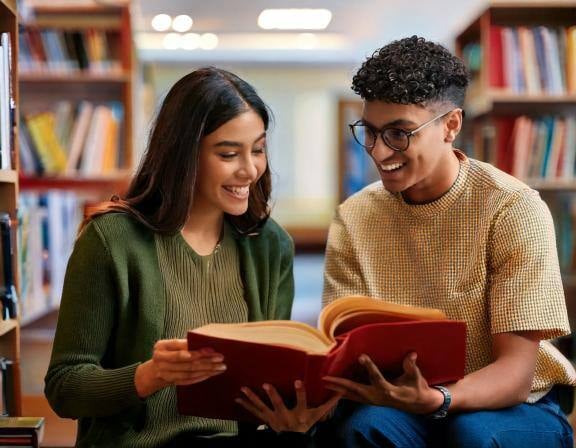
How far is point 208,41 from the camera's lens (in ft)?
25.5

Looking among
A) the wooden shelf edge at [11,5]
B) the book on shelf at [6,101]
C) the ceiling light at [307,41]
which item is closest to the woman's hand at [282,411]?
the book on shelf at [6,101]

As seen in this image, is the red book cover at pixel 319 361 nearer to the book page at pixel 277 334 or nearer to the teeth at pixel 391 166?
the book page at pixel 277 334

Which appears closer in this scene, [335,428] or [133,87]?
[335,428]

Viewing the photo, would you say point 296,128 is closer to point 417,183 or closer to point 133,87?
point 133,87

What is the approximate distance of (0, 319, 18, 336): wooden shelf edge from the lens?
148cm

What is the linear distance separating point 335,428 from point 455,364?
12.4 inches

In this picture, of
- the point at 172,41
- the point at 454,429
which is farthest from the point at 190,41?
the point at 454,429

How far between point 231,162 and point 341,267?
0.35 m

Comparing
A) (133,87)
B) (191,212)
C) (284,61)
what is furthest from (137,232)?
(284,61)

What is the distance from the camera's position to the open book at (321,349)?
1.06 m

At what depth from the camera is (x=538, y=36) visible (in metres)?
3.27

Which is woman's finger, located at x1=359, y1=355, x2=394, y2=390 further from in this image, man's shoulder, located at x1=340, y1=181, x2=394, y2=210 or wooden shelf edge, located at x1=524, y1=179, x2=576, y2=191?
wooden shelf edge, located at x1=524, y1=179, x2=576, y2=191

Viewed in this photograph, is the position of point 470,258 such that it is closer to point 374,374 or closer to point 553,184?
point 374,374

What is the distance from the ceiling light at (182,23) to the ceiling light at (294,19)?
62 cm
